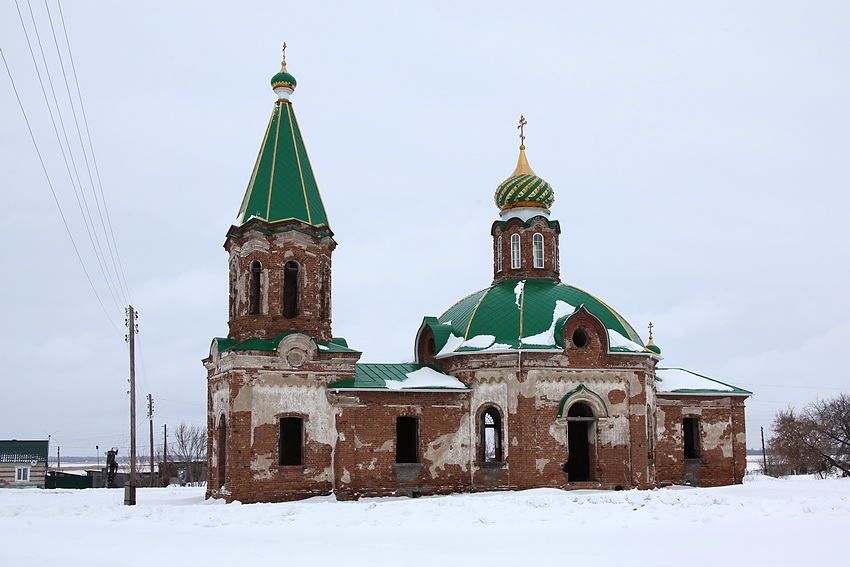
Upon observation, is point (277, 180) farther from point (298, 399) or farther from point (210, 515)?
point (210, 515)

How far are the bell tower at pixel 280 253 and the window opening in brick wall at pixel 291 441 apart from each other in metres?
2.87

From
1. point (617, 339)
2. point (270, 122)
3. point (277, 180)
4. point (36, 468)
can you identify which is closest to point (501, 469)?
point (617, 339)

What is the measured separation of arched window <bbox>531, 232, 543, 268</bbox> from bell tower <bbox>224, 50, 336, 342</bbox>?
8455mm

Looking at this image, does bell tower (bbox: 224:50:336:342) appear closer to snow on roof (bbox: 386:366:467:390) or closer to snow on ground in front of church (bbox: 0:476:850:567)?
snow on roof (bbox: 386:366:467:390)

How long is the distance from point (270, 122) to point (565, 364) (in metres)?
13.5

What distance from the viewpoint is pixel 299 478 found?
2747 centimetres

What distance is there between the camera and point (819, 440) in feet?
153

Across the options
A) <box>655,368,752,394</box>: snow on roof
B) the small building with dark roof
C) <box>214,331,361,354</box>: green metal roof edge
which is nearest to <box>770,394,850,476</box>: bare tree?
<box>655,368,752,394</box>: snow on roof

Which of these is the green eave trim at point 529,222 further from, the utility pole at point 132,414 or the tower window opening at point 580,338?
the utility pole at point 132,414

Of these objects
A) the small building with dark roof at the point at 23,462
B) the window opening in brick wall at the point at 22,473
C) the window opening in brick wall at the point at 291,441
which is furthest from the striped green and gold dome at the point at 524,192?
the window opening in brick wall at the point at 22,473

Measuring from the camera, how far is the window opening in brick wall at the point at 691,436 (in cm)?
3453

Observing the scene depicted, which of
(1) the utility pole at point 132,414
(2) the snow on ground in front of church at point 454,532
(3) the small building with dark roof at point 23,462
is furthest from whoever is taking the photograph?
(3) the small building with dark roof at point 23,462

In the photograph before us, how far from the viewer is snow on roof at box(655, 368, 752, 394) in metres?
34.3

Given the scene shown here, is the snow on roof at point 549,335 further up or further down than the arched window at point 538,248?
further down
